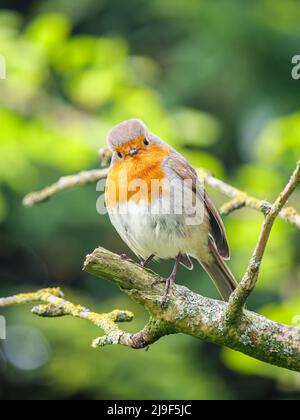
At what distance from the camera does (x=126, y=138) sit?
4312mm

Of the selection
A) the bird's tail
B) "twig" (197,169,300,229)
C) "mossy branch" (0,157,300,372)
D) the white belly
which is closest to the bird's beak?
the white belly

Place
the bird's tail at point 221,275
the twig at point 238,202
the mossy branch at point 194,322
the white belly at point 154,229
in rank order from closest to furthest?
the mossy branch at point 194,322 → the twig at point 238,202 → the white belly at point 154,229 → the bird's tail at point 221,275

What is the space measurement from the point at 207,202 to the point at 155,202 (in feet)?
1.70

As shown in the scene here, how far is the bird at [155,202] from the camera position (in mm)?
4137

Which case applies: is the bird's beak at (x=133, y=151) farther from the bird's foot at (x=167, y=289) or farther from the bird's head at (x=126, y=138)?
the bird's foot at (x=167, y=289)

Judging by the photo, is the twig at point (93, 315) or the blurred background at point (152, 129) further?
the blurred background at point (152, 129)

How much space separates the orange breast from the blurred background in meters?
1.02

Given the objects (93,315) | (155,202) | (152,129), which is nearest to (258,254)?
(93,315)

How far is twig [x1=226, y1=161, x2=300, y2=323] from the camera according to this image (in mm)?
2816

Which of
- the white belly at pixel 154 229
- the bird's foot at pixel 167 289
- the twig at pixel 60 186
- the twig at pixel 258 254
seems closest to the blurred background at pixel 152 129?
the white belly at pixel 154 229

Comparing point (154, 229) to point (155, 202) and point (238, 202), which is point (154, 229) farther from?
point (238, 202)

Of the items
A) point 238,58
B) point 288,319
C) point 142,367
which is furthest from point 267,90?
point 288,319

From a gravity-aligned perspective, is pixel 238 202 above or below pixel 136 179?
below

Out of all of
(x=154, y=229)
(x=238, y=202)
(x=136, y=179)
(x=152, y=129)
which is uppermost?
(x=152, y=129)
